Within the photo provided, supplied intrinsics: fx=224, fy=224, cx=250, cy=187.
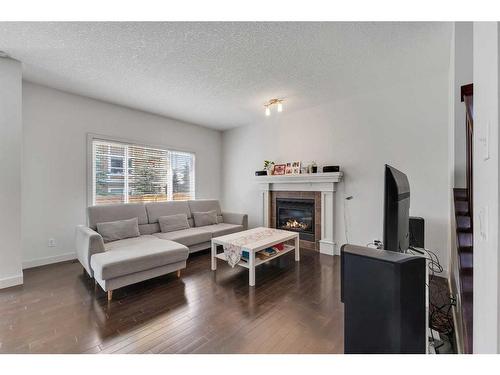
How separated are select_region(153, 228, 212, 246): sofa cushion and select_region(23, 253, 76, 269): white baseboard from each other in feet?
4.28

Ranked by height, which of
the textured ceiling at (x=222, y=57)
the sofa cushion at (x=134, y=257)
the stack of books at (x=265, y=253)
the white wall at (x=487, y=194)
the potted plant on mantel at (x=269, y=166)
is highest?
the textured ceiling at (x=222, y=57)

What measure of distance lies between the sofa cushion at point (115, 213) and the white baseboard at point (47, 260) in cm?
82

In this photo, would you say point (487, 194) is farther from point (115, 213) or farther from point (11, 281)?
point (11, 281)

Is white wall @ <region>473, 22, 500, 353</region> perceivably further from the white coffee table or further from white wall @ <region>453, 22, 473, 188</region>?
the white coffee table

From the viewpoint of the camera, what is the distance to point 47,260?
3.25 meters

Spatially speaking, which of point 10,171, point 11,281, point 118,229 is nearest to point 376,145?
point 118,229

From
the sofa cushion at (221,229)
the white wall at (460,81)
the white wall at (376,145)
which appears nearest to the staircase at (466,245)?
the white wall at (460,81)

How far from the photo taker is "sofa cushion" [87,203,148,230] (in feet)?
10.3

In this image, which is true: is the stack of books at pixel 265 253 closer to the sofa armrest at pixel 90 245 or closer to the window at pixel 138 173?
the sofa armrest at pixel 90 245

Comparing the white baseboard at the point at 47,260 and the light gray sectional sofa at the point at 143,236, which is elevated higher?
the light gray sectional sofa at the point at 143,236

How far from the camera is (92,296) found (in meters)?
2.34

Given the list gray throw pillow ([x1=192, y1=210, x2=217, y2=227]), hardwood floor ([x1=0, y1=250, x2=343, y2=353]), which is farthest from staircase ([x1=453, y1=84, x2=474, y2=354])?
gray throw pillow ([x1=192, y1=210, x2=217, y2=227])

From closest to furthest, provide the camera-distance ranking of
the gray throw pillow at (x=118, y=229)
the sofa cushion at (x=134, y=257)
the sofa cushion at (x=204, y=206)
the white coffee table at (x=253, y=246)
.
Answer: the sofa cushion at (x=134, y=257) < the white coffee table at (x=253, y=246) < the gray throw pillow at (x=118, y=229) < the sofa cushion at (x=204, y=206)

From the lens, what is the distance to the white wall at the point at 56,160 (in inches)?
123
